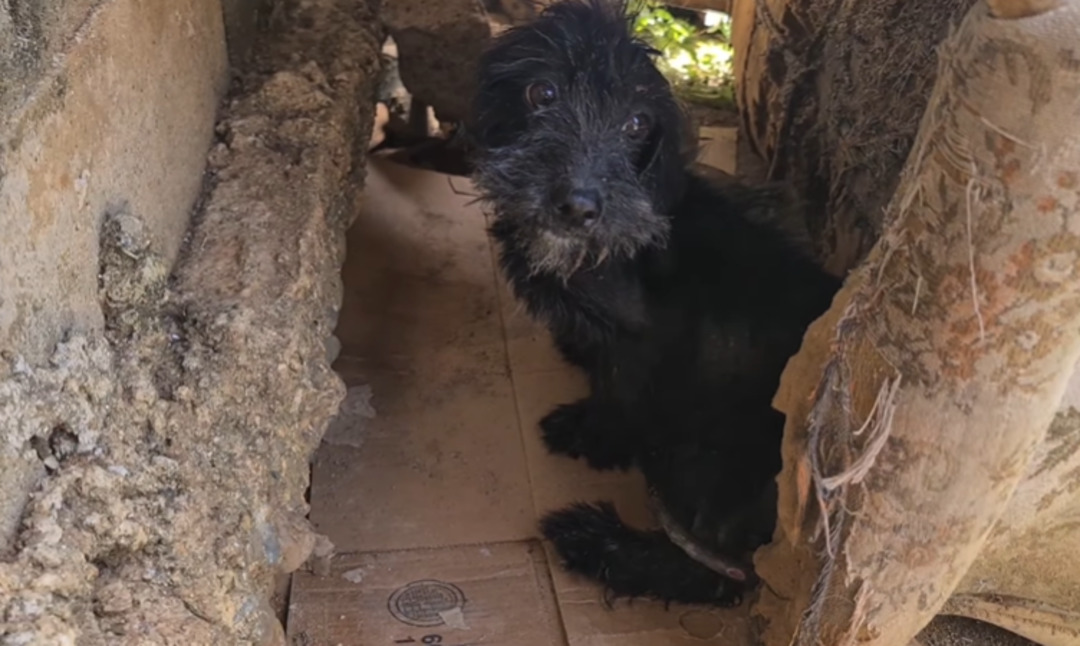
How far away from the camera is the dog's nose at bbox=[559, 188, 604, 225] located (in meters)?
2.38

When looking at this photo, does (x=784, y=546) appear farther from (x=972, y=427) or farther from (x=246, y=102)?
(x=246, y=102)

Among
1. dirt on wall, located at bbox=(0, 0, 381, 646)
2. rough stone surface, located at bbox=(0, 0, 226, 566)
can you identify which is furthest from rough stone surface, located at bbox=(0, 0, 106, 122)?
dirt on wall, located at bbox=(0, 0, 381, 646)

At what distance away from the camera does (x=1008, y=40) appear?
4.66 feet

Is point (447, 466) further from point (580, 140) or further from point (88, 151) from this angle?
point (88, 151)

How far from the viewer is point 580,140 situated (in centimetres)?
248

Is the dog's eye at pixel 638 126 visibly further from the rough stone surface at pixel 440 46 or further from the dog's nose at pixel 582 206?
the rough stone surface at pixel 440 46

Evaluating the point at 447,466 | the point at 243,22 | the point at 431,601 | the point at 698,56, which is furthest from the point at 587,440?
the point at 698,56

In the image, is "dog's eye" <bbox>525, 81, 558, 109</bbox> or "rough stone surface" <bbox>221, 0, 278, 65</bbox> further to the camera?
"rough stone surface" <bbox>221, 0, 278, 65</bbox>

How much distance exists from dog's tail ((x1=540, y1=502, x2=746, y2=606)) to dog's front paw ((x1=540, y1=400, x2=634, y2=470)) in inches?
10.0

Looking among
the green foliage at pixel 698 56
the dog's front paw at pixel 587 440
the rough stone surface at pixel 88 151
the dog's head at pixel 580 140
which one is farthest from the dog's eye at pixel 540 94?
the green foliage at pixel 698 56

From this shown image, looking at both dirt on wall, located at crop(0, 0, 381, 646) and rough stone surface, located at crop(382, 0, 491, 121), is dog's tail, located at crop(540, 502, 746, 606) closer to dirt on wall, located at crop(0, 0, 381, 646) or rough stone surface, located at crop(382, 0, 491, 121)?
dirt on wall, located at crop(0, 0, 381, 646)

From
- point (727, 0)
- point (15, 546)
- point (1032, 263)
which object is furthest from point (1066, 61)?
point (727, 0)

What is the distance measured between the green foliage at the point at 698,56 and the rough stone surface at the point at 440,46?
85 centimetres

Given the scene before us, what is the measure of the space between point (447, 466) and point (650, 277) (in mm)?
756
